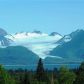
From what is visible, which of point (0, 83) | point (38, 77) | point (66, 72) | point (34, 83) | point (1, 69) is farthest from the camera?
point (38, 77)

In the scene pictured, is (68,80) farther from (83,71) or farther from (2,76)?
(2,76)

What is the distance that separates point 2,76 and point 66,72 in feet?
60.7

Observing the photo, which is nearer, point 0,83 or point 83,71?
point 0,83

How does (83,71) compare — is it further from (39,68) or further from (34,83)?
(39,68)

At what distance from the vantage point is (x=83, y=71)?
8331 cm

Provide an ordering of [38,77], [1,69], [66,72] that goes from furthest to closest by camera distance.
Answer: [38,77] < [66,72] < [1,69]

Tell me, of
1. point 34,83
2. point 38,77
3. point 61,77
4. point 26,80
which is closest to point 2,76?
point 26,80

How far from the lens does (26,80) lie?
3066 inches

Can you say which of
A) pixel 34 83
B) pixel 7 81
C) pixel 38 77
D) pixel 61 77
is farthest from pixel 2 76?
pixel 38 77

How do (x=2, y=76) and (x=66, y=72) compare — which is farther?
(x=66, y=72)

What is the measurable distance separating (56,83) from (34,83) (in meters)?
3.58

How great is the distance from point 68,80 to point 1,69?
14.1 metres

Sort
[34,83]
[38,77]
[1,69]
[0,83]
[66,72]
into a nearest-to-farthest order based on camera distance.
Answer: [0,83], [1,69], [34,83], [66,72], [38,77]

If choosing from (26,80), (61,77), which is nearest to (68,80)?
(61,77)
